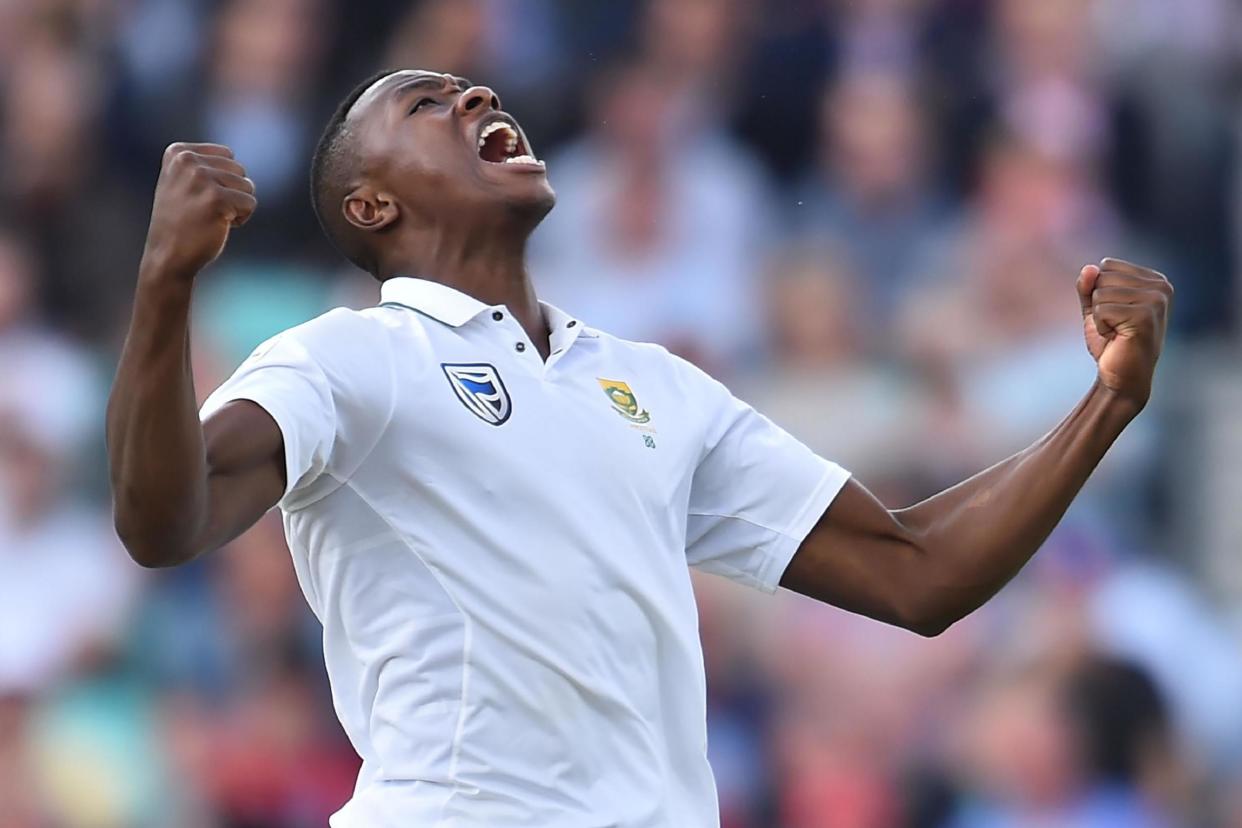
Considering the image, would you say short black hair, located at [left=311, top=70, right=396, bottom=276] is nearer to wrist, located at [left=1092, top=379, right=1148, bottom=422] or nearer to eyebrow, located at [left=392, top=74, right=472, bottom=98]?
eyebrow, located at [left=392, top=74, right=472, bottom=98]

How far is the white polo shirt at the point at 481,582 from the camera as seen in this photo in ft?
9.96

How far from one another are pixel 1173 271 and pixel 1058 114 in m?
0.69

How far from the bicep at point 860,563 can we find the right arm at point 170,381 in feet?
3.89

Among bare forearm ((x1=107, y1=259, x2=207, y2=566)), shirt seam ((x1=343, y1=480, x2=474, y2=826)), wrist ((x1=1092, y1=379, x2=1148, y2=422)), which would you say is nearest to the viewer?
bare forearm ((x1=107, y1=259, x2=207, y2=566))

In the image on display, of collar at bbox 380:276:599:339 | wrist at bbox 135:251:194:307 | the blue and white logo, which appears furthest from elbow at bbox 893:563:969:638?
wrist at bbox 135:251:194:307

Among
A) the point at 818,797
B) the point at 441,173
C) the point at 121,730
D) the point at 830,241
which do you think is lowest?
the point at 121,730

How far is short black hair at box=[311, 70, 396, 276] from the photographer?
3.66 m

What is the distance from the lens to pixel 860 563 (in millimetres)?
3594

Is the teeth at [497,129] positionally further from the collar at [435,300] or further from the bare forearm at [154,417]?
the bare forearm at [154,417]

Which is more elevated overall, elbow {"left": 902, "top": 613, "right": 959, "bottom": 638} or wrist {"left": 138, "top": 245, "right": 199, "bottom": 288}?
wrist {"left": 138, "top": 245, "right": 199, "bottom": 288}

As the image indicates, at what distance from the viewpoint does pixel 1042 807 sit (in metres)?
6.18

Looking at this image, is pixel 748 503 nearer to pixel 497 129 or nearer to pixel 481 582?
pixel 481 582

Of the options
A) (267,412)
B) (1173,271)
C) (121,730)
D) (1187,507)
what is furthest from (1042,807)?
(267,412)

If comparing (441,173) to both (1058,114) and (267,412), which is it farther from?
(1058,114)
